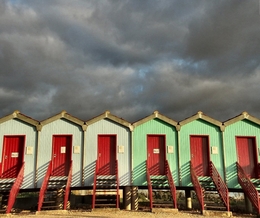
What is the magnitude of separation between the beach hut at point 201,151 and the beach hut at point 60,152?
6.15 m

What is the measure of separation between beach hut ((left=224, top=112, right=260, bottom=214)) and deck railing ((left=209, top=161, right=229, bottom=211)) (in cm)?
98

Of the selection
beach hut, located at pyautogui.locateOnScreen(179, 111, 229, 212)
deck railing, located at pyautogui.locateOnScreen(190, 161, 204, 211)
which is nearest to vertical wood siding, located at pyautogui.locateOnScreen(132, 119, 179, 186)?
beach hut, located at pyautogui.locateOnScreen(179, 111, 229, 212)

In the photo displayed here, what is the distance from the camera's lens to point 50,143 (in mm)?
17391

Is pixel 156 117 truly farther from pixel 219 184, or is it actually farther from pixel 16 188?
pixel 16 188

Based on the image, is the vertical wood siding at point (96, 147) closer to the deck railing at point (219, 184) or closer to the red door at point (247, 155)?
the deck railing at point (219, 184)

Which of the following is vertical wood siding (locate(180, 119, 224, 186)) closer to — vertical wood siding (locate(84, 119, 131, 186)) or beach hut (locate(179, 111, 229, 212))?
beach hut (locate(179, 111, 229, 212))

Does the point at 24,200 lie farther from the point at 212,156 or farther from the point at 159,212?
the point at 212,156

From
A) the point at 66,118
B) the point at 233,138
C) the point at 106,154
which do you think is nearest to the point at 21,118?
the point at 66,118

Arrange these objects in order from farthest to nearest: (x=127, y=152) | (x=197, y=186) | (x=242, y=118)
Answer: (x=242, y=118) → (x=127, y=152) → (x=197, y=186)

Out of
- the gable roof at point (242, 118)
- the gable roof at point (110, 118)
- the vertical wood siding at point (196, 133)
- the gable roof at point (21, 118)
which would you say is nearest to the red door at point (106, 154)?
the gable roof at point (110, 118)

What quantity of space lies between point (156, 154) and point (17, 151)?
27.1 ft

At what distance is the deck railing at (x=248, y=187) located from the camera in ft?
48.3

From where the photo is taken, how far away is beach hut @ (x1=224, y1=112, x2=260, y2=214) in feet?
57.3

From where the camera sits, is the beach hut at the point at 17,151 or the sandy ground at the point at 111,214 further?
the beach hut at the point at 17,151
